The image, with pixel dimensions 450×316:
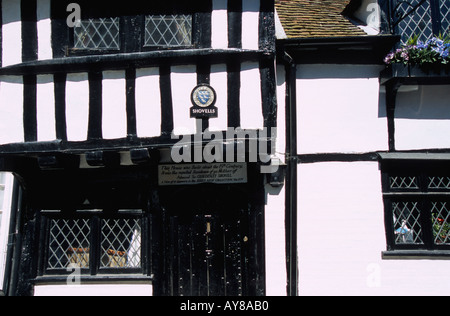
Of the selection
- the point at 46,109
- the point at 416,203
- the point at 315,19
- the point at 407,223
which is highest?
the point at 315,19

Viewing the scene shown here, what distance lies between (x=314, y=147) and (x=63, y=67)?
3.69m

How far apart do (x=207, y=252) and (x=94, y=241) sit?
5.52ft

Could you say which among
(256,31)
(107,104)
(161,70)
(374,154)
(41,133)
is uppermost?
(256,31)

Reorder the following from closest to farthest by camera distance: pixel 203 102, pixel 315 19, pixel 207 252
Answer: pixel 203 102 < pixel 207 252 < pixel 315 19

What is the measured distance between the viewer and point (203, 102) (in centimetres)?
430

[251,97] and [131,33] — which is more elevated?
[131,33]

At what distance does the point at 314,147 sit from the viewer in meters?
4.77

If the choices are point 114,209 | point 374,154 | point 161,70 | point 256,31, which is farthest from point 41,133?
point 374,154

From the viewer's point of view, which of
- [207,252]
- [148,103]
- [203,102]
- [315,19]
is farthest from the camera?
[315,19]

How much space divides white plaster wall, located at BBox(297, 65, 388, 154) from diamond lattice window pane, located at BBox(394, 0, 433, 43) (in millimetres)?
707

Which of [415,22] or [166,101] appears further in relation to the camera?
[415,22]

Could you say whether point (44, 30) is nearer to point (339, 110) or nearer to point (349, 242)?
point (339, 110)

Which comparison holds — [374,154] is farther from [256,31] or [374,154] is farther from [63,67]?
[63,67]

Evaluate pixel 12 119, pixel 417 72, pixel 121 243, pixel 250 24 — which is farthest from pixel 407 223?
pixel 12 119
